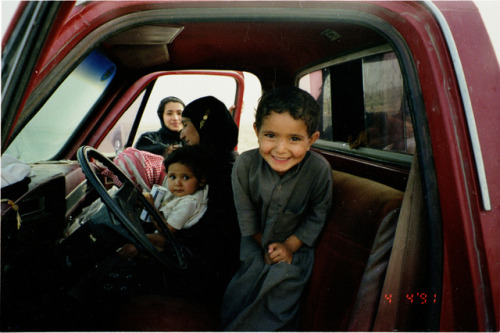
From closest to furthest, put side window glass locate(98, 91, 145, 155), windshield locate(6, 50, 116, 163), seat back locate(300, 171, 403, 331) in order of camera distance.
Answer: seat back locate(300, 171, 403, 331) < windshield locate(6, 50, 116, 163) < side window glass locate(98, 91, 145, 155)

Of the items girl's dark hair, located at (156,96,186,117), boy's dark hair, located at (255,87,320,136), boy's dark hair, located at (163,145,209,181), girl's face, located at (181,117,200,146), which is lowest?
boy's dark hair, located at (163,145,209,181)

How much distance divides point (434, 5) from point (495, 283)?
85 centimetres

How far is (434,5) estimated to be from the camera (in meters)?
1.10

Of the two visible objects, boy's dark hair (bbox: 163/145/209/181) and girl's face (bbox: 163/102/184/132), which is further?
girl's face (bbox: 163/102/184/132)

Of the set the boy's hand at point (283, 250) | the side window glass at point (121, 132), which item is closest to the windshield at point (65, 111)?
the side window glass at point (121, 132)

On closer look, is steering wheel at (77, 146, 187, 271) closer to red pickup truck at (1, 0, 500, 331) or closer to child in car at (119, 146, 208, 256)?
Result: red pickup truck at (1, 0, 500, 331)

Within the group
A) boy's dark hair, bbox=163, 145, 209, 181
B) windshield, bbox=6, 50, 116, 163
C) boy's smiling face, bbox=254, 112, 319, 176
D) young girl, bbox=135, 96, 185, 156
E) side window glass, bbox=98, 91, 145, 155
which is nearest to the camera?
boy's smiling face, bbox=254, 112, 319, 176

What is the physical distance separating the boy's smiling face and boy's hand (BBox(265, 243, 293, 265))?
35 cm

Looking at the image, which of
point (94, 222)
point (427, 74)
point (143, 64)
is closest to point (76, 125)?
point (143, 64)

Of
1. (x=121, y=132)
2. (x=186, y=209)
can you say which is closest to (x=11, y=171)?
(x=186, y=209)

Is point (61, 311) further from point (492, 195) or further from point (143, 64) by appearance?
point (143, 64)

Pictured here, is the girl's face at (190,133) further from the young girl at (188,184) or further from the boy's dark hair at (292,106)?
the boy's dark hair at (292,106)

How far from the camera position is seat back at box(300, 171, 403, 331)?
1.29 meters
